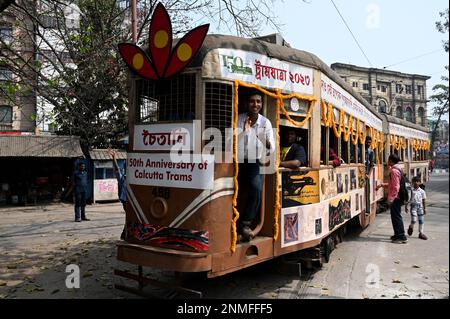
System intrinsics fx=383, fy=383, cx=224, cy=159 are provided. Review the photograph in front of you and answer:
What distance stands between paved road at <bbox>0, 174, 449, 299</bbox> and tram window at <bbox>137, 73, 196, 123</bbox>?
7.45ft

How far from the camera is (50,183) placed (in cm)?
1844

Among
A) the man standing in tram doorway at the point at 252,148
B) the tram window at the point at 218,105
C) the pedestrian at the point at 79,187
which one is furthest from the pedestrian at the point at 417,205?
the pedestrian at the point at 79,187

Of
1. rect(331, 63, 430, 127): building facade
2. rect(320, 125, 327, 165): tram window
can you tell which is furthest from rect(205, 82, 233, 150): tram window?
rect(331, 63, 430, 127): building facade

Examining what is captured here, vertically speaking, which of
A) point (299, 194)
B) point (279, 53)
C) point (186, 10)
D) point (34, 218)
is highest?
point (186, 10)

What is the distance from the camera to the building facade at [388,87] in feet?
172

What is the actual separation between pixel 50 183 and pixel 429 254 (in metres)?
16.7

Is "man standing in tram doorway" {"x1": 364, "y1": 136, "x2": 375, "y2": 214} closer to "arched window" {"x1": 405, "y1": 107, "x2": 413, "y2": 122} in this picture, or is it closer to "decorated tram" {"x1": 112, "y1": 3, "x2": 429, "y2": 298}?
"decorated tram" {"x1": 112, "y1": 3, "x2": 429, "y2": 298}

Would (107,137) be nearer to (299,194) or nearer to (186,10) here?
(186,10)

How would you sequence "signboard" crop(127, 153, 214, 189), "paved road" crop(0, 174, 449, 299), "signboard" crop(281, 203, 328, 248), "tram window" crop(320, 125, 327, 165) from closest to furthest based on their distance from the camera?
"signboard" crop(127, 153, 214, 189), "signboard" crop(281, 203, 328, 248), "paved road" crop(0, 174, 449, 299), "tram window" crop(320, 125, 327, 165)

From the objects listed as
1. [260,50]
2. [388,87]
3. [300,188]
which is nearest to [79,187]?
[300,188]

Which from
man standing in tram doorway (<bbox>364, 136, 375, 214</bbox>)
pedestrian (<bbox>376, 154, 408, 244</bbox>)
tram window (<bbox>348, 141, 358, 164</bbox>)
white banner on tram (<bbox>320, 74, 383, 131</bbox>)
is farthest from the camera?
man standing in tram doorway (<bbox>364, 136, 375, 214</bbox>)

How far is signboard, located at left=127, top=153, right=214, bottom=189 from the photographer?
394cm

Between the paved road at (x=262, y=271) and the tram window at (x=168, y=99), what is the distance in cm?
227
